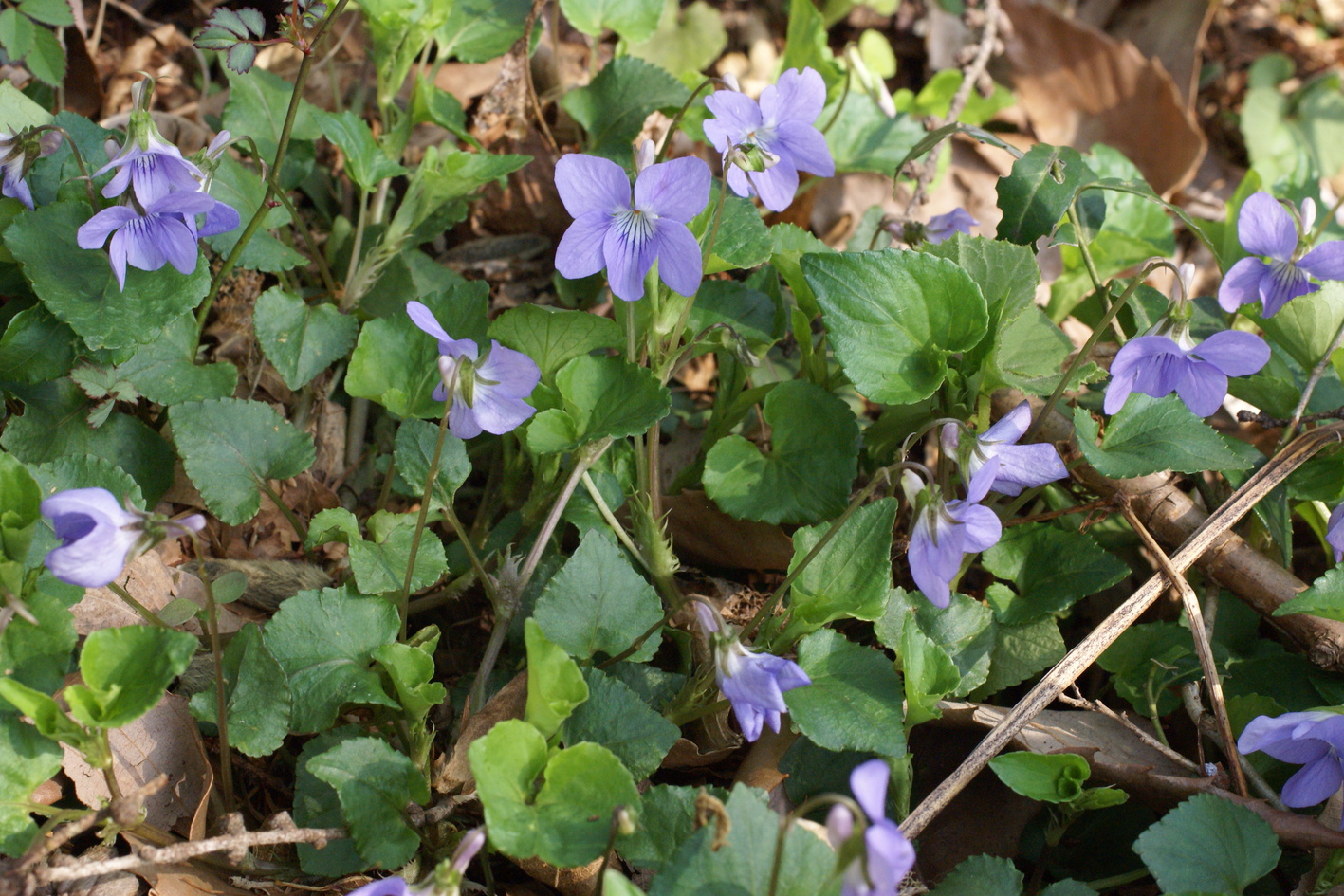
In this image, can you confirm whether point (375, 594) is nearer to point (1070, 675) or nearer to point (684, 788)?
point (684, 788)

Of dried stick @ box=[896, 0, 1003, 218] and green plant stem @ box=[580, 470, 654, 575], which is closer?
green plant stem @ box=[580, 470, 654, 575]

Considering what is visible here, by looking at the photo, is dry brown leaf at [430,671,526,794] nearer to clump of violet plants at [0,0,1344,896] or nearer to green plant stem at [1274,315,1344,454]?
clump of violet plants at [0,0,1344,896]

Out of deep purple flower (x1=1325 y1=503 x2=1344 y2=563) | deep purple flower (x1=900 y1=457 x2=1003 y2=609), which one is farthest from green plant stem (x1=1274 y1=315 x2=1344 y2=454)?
deep purple flower (x1=900 y1=457 x2=1003 y2=609)

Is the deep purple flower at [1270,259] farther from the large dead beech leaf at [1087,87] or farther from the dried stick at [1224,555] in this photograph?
the large dead beech leaf at [1087,87]

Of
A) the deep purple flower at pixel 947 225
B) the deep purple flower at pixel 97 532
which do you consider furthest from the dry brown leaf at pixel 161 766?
the deep purple flower at pixel 947 225

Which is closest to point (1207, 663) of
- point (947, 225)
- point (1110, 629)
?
point (1110, 629)
